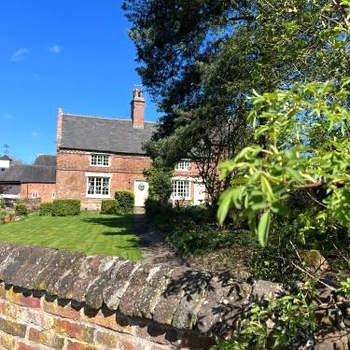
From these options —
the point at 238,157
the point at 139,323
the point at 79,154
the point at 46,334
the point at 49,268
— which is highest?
the point at 79,154

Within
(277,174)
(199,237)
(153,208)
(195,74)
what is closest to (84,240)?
(199,237)

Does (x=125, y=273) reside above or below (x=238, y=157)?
below

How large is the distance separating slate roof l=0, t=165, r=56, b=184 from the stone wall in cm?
4394

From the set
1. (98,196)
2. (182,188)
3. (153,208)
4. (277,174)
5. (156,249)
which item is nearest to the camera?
(277,174)

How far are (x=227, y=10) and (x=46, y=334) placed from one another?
13.9 metres

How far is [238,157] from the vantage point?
134cm

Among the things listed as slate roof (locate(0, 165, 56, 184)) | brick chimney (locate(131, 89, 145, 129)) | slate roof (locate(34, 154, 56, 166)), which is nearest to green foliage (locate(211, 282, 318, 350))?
brick chimney (locate(131, 89, 145, 129))

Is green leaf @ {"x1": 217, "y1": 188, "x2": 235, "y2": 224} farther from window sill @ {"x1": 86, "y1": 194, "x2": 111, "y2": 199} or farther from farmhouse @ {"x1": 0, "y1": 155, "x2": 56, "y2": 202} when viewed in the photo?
farmhouse @ {"x1": 0, "y1": 155, "x2": 56, "y2": 202}

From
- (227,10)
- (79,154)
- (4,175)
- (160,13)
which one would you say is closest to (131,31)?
(160,13)

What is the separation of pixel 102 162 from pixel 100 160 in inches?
11.4

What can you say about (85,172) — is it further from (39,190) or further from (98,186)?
(39,190)

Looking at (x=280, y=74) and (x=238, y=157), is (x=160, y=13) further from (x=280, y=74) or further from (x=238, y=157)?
(x=238, y=157)

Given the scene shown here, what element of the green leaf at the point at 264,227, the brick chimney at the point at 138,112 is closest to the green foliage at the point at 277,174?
the green leaf at the point at 264,227

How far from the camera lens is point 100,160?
131 ft
